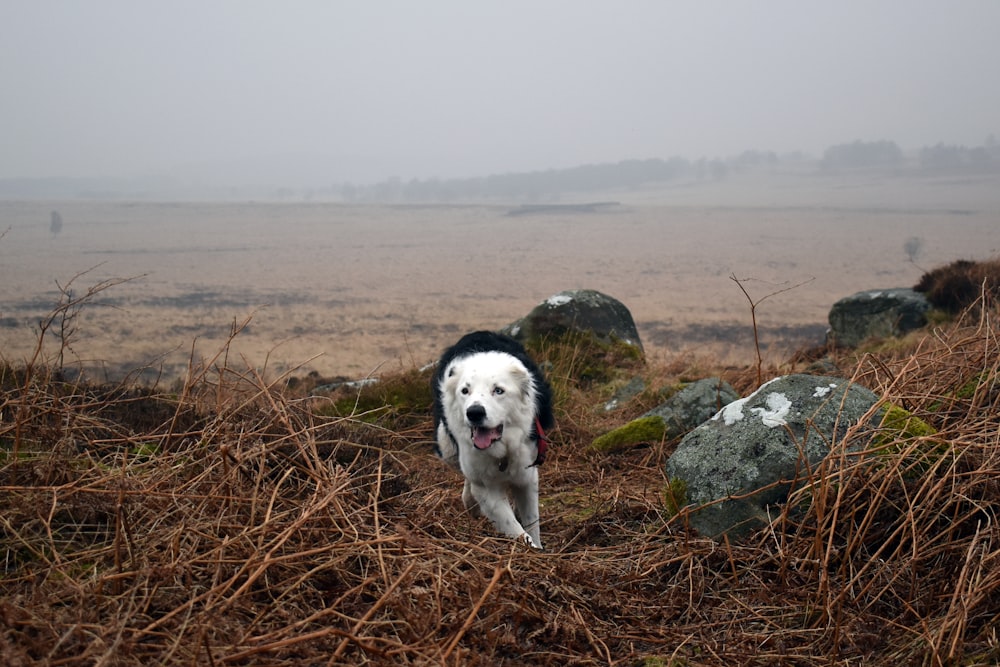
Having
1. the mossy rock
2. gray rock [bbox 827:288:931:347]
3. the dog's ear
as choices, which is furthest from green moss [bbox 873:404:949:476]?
gray rock [bbox 827:288:931:347]

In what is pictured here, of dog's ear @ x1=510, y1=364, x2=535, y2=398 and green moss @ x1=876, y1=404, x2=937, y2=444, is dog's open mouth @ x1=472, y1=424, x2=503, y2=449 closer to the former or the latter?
dog's ear @ x1=510, y1=364, x2=535, y2=398

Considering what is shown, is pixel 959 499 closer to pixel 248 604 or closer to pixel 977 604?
pixel 977 604

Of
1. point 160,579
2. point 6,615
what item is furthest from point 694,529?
point 6,615

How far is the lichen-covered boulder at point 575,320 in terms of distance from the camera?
12961mm

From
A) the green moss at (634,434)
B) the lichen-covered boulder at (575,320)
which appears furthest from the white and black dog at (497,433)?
the lichen-covered boulder at (575,320)

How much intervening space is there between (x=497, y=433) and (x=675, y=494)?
1387mm

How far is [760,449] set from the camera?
479 cm

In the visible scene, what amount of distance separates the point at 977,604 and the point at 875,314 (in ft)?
47.3

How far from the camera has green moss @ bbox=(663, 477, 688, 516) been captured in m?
4.96

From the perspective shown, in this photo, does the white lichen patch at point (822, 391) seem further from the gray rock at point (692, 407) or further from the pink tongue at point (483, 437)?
the gray rock at point (692, 407)

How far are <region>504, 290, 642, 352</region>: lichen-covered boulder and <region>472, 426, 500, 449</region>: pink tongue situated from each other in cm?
746

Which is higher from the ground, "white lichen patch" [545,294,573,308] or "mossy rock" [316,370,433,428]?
"white lichen patch" [545,294,573,308]

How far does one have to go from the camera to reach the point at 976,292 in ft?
48.5

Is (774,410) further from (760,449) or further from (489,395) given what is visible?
(489,395)
